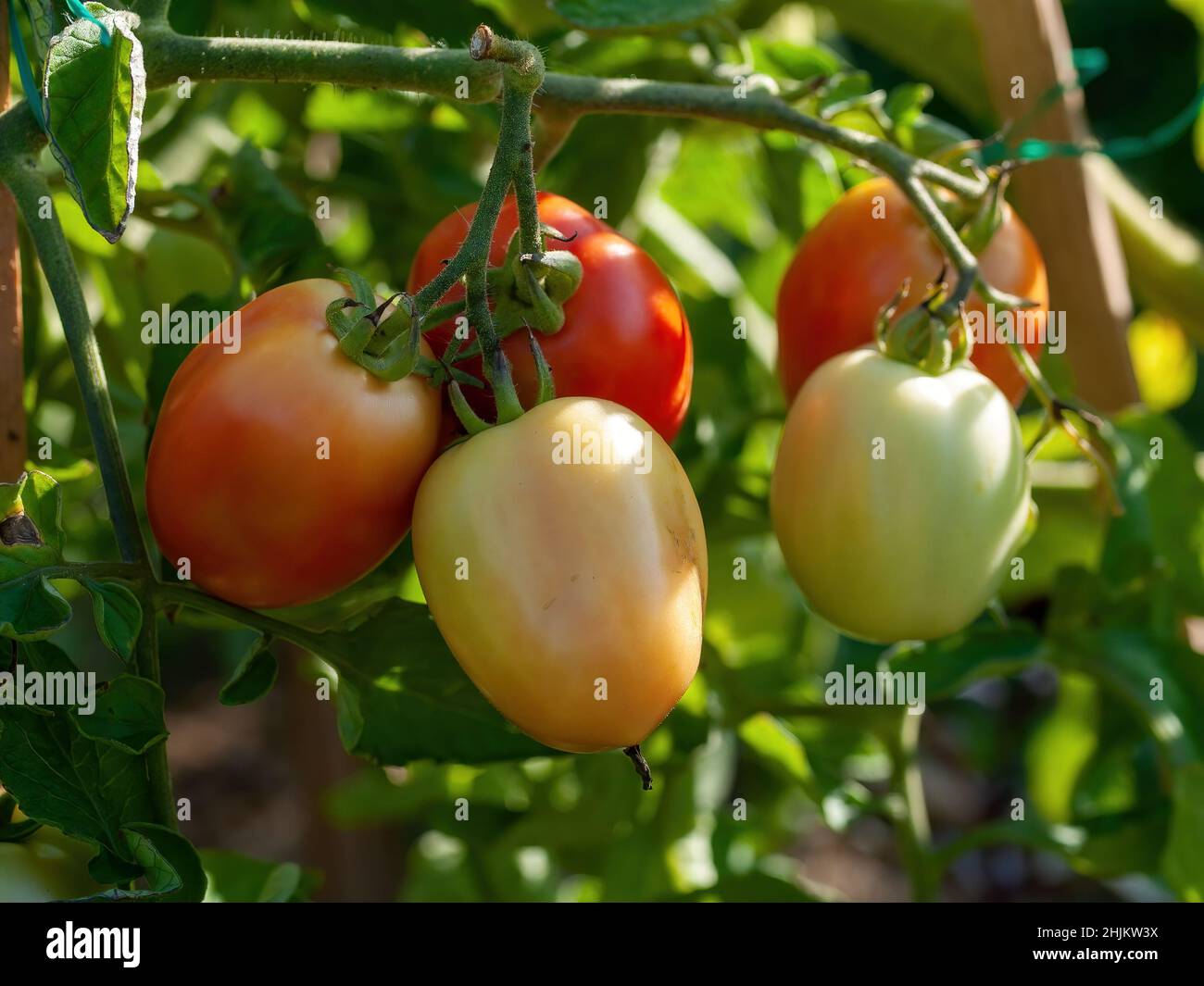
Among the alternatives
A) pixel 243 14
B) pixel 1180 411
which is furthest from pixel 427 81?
pixel 1180 411

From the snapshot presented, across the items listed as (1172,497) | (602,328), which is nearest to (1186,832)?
(1172,497)

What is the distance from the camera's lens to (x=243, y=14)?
877 mm

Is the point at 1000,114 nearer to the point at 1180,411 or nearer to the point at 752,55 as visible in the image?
the point at 752,55

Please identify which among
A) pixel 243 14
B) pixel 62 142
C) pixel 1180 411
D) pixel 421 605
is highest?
pixel 243 14

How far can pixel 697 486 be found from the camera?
775 millimetres

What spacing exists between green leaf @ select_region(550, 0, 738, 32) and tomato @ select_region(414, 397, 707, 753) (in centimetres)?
22

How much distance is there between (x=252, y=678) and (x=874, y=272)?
0.31m

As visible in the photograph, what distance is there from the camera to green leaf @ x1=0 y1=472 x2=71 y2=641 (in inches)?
16.3

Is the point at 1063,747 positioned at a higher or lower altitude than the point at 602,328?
lower

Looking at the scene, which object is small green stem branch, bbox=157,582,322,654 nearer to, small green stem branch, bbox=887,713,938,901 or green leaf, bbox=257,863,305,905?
green leaf, bbox=257,863,305,905

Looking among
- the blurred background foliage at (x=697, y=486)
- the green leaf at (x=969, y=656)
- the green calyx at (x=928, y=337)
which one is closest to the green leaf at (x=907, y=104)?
the blurred background foliage at (x=697, y=486)

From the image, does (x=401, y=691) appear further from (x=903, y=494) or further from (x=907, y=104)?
(x=907, y=104)

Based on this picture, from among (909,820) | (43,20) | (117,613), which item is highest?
(43,20)
